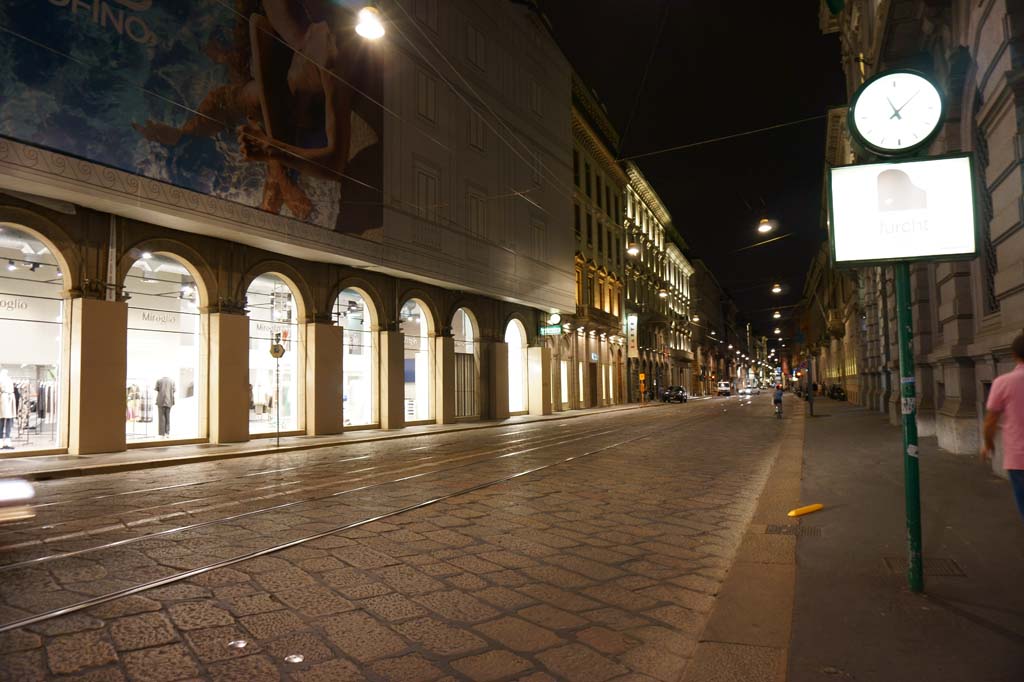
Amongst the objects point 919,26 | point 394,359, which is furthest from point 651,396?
point 919,26

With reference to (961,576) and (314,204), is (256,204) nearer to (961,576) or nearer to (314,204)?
(314,204)

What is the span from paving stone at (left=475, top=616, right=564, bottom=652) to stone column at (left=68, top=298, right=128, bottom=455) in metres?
13.8

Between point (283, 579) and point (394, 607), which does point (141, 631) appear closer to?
point (283, 579)

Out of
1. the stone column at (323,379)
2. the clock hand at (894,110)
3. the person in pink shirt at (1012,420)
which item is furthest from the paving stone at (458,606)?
the stone column at (323,379)

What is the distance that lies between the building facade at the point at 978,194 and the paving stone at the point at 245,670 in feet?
20.5

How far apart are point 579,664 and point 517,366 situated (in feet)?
98.6

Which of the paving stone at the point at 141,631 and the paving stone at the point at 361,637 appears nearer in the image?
the paving stone at the point at 361,637

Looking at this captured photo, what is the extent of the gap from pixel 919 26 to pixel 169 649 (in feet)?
45.3

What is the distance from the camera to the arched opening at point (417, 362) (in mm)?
25406

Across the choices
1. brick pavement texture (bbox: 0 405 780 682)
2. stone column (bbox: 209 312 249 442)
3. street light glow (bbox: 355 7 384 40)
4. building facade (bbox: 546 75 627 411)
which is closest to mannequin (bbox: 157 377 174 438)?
stone column (bbox: 209 312 249 442)

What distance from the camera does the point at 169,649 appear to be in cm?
384

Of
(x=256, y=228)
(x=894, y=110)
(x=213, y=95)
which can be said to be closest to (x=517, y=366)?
(x=256, y=228)

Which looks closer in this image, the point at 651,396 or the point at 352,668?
the point at 352,668

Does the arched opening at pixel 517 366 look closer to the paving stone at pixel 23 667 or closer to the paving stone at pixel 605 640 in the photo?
the paving stone at pixel 605 640
